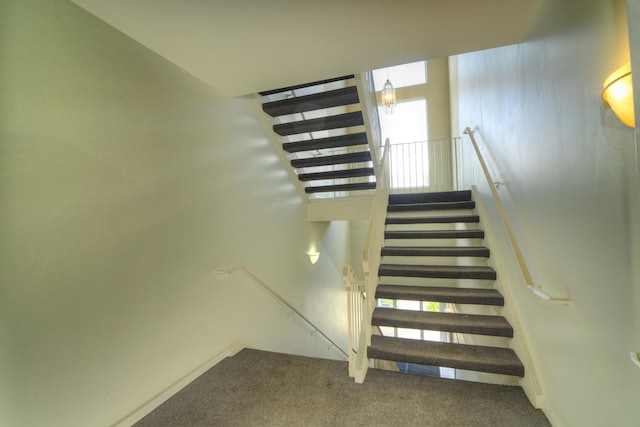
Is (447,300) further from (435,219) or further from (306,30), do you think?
(306,30)

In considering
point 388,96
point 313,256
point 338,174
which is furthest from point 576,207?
point 313,256

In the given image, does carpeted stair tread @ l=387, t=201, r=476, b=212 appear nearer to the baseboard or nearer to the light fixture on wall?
the light fixture on wall

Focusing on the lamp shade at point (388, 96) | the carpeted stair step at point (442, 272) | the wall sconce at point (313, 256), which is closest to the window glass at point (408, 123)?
the lamp shade at point (388, 96)

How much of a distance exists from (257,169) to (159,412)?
2.21 meters

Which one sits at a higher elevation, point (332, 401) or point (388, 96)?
point (388, 96)

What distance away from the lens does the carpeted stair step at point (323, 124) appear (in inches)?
116

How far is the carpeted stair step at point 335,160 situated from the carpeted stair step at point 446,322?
1854 millimetres

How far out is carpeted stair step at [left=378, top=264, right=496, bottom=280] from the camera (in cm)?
277

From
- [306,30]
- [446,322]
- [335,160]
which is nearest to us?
[306,30]

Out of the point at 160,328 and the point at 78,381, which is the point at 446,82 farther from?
the point at 78,381

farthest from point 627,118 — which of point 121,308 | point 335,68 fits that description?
point 121,308

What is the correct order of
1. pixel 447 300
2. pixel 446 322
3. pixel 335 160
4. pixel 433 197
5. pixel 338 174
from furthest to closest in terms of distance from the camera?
pixel 433 197 < pixel 338 174 < pixel 335 160 < pixel 447 300 < pixel 446 322

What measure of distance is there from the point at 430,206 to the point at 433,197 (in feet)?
0.99

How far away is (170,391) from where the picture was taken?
1833 millimetres
